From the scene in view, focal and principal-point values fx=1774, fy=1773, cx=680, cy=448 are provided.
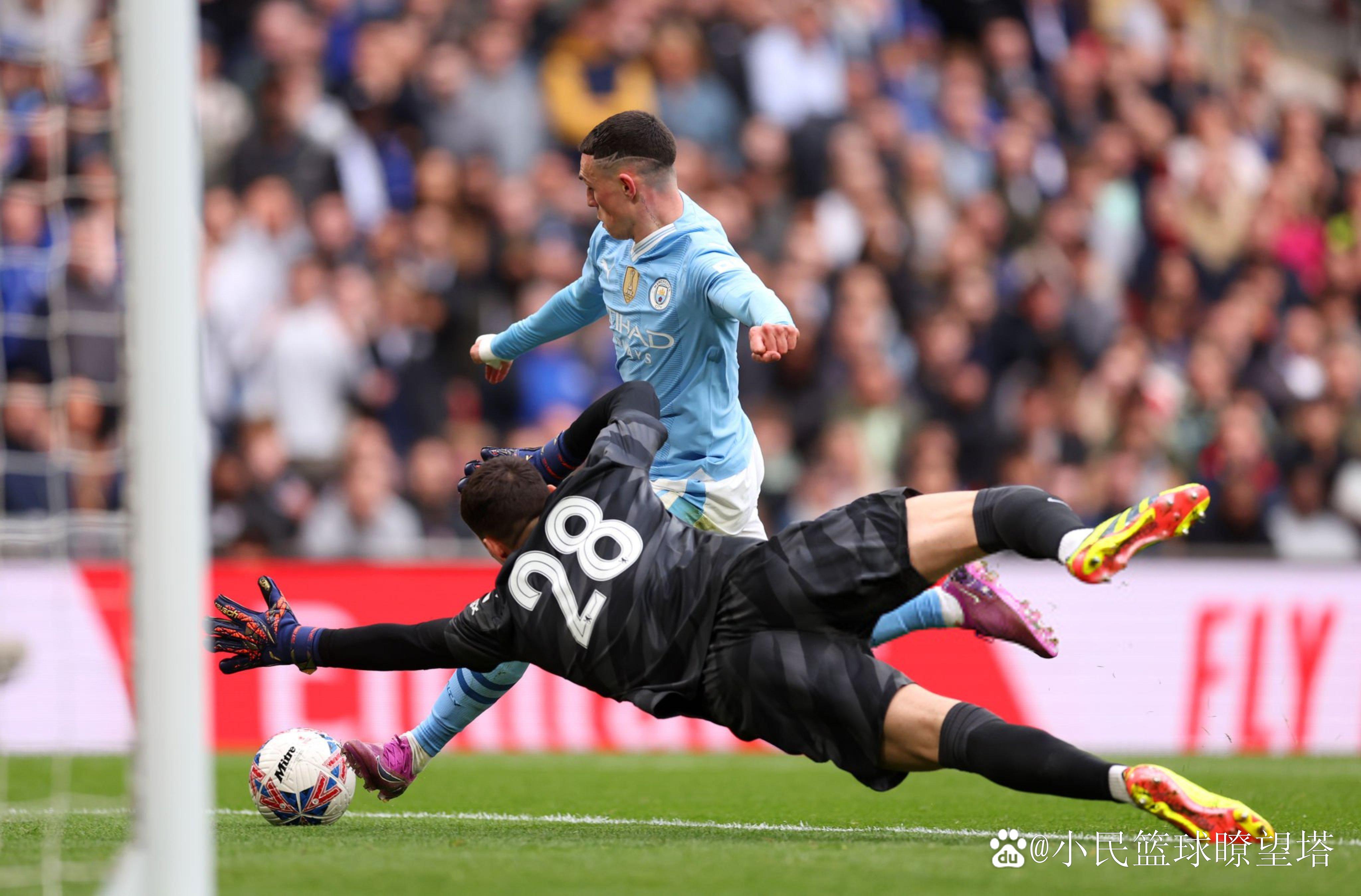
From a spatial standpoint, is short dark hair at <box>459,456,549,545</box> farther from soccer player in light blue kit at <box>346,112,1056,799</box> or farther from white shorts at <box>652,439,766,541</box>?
white shorts at <box>652,439,766,541</box>

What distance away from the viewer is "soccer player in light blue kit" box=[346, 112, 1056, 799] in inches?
255

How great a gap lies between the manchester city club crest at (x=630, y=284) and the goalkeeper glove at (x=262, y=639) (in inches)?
67.9

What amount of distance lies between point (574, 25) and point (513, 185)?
5.95 feet

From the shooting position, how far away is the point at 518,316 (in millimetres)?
12312

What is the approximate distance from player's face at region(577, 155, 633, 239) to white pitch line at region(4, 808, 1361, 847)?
220 cm

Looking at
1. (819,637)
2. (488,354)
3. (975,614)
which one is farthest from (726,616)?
(488,354)

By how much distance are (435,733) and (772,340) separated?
7.56 feet

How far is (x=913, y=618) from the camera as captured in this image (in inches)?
263

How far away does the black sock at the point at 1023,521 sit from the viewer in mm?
5328

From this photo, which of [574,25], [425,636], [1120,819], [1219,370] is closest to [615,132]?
[425,636]

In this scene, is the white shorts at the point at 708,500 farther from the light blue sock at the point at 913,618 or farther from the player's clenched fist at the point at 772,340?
the player's clenched fist at the point at 772,340

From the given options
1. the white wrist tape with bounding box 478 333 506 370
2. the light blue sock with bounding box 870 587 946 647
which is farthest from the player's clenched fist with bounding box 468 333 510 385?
the light blue sock with bounding box 870 587 946 647

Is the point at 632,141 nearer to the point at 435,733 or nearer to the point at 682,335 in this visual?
the point at 682,335

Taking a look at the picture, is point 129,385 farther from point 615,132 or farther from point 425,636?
point 615,132
